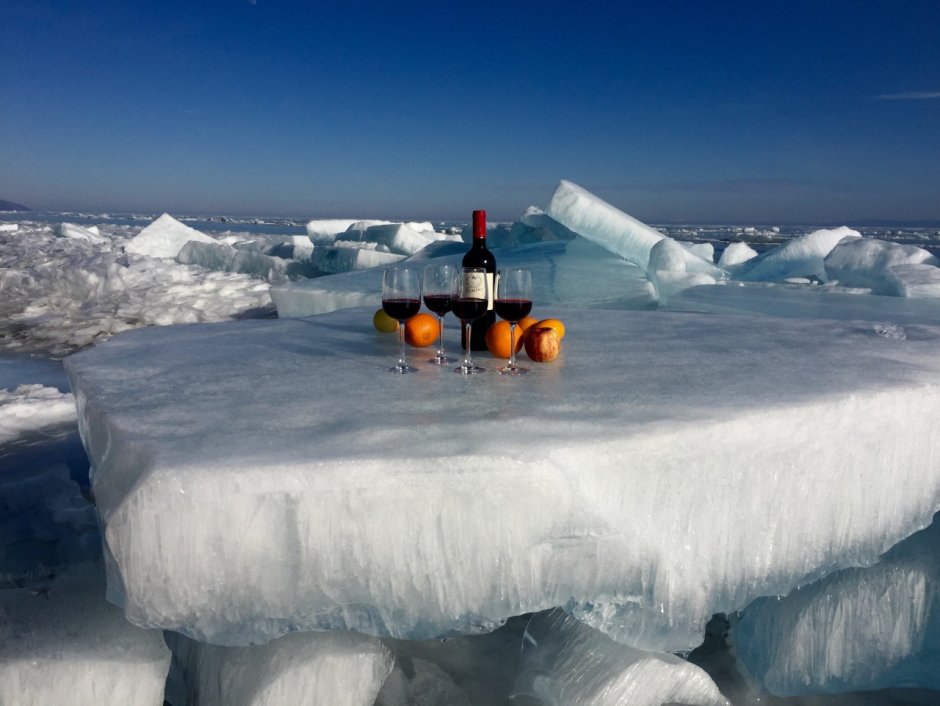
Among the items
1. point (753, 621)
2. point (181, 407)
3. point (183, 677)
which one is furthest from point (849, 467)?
point (183, 677)

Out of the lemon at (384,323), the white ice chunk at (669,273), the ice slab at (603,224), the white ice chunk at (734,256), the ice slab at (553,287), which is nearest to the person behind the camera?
the lemon at (384,323)

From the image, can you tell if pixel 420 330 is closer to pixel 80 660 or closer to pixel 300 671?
pixel 300 671

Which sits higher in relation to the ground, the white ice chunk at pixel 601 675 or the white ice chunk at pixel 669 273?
the white ice chunk at pixel 669 273

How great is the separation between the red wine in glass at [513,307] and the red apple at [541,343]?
0.11 m

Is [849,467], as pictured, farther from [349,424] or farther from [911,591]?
[349,424]

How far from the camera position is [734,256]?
8180mm

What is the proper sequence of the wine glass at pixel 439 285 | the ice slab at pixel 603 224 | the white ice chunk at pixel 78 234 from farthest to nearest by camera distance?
the white ice chunk at pixel 78 234
the ice slab at pixel 603 224
the wine glass at pixel 439 285

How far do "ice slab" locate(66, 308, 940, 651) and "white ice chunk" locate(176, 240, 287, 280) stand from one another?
26.9 feet

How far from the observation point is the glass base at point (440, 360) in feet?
6.35

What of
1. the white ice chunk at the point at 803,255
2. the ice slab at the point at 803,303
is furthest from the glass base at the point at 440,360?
the white ice chunk at the point at 803,255

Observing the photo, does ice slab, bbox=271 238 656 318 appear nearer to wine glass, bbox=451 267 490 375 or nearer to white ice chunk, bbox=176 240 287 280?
wine glass, bbox=451 267 490 375

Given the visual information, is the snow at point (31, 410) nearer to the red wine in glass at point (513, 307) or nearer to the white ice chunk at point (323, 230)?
the red wine in glass at point (513, 307)

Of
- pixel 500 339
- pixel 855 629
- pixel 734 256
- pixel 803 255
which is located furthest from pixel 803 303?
pixel 734 256

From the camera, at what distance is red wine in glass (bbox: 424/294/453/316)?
1.85 metres
